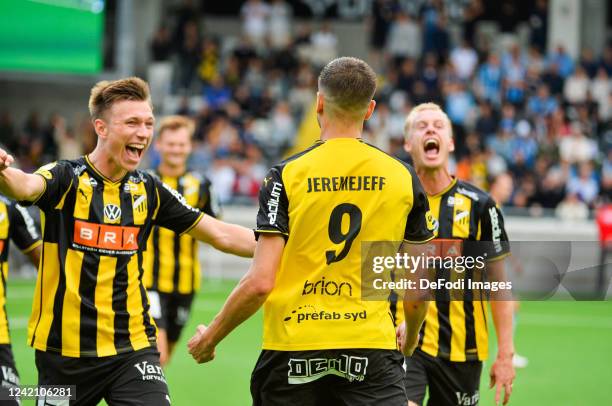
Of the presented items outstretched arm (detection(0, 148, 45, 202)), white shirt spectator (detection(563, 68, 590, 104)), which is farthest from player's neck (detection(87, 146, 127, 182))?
white shirt spectator (detection(563, 68, 590, 104))

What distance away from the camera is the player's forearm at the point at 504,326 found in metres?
6.08

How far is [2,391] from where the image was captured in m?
5.88

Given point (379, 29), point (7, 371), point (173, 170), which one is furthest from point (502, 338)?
point (379, 29)

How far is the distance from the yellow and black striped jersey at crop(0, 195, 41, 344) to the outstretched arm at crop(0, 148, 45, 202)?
3.75ft

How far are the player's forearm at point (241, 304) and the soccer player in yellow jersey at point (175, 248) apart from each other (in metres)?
4.28

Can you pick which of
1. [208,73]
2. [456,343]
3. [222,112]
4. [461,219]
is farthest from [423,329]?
[208,73]

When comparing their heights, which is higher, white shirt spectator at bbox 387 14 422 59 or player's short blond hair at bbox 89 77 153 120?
white shirt spectator at bbox 387 14 422 59

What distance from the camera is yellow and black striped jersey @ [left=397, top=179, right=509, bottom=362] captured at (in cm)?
638

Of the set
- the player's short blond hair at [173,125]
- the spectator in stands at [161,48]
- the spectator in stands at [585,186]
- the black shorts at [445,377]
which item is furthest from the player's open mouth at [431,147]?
the spectator in stands at [161,48]

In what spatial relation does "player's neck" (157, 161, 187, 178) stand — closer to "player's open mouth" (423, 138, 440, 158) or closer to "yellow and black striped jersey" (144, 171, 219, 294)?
"yellow and black striped jersey" (144, 171, 219, 294)

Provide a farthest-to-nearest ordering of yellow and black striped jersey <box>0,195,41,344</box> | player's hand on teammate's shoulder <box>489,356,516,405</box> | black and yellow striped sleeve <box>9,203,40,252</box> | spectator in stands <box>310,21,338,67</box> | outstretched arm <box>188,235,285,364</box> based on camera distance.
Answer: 1. spectator in stands <box>310,21,338,67</box>
2. black and yellow striped sleeve <box>9,203,40,252</box>
3. yellow and black striped jersey <box>0,195,41,344</box>
4. player's hand on teammate's shoulder <box>489,356,516,405</box>
5. outstretched arm <box>188,235,285,364</box>

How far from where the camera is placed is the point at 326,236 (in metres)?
4.55

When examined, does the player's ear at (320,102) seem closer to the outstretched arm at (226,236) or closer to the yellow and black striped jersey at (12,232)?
the outstretched arm at (226,236)

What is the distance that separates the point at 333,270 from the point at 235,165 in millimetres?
17089
